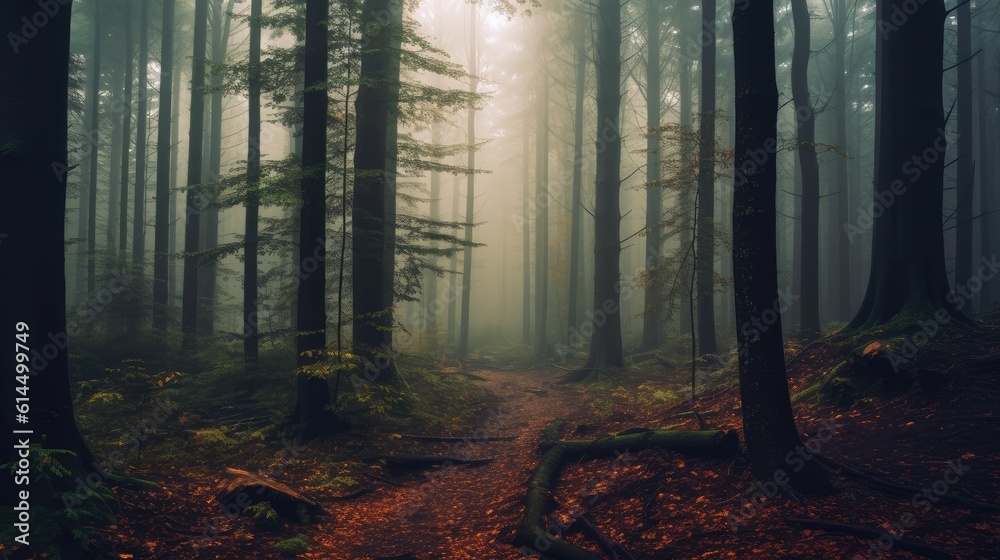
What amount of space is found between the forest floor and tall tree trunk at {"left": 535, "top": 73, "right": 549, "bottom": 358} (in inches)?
763

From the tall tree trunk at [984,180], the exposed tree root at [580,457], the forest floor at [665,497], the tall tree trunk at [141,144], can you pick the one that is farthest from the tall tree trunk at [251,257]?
the tall tree trunk at [984,180]

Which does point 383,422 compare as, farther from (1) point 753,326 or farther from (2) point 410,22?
(2) point 410,22

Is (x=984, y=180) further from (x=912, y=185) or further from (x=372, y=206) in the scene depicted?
(x=372, y=206)

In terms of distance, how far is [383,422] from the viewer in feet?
33.6

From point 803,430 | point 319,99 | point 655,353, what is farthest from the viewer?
point 655,353

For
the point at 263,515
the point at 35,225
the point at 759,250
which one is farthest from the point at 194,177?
the point at 759,250

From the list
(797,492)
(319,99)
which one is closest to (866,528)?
(797,492)

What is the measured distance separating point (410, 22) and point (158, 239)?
36.8 ft

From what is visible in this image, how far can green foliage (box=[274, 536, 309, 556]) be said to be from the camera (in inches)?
214

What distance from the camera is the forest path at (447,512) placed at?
5746mm

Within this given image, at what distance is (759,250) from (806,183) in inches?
389

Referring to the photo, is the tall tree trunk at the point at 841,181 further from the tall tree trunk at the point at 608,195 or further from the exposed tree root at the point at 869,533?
the exposed tree root at the point at 869,533

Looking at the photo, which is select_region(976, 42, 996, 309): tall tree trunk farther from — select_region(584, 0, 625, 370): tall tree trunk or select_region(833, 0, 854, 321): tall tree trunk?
select_region(584, 0, 625, 370): tall tree trunk

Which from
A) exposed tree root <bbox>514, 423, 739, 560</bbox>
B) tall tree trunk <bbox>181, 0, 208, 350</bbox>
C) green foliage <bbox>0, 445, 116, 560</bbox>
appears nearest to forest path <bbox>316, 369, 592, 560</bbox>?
exposed tree root <bbox>514, 423, 739, 560</bbox>
